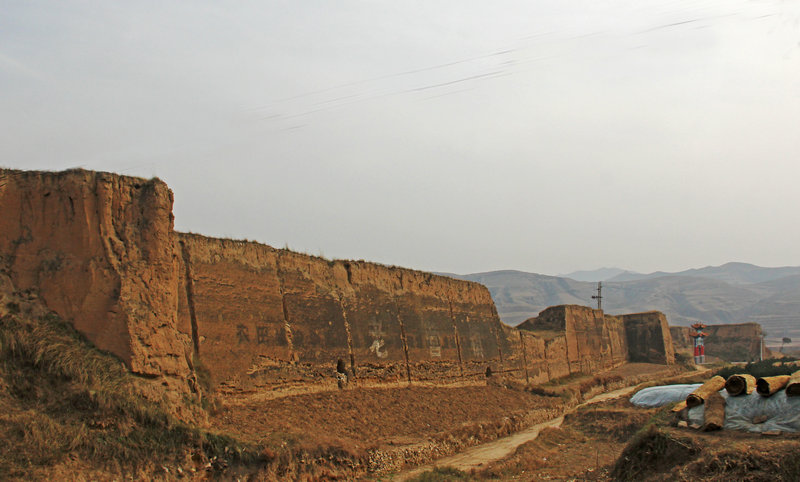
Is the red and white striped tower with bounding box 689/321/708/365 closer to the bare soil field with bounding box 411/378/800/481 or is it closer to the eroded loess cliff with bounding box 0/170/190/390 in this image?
the bare soil field with bounding box 411/378/800/481

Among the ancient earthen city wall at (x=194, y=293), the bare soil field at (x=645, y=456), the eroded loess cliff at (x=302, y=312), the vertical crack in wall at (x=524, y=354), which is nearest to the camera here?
the bare soil field at (x=645, y=456)

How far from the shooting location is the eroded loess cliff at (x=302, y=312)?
11914 mm

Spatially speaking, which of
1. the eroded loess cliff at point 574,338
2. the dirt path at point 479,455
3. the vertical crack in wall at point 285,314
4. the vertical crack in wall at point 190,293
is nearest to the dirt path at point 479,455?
the dirt path at point 479,455

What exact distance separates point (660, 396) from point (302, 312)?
11039mm

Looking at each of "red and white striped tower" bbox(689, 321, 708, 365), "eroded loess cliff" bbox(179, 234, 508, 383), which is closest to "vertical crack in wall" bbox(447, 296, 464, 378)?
"eroded loess cliff" bbox(179, 234, 508, 383)

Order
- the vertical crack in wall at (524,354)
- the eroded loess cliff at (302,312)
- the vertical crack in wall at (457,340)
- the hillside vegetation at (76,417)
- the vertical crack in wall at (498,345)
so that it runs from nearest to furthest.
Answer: the hillside vegetation at (76,417)
the eroded loess cliff at (302,312)
the vertical crack in wall at (457,340)
the vertical crack in wall at (498,345)
the vertical crack in wall at (524,354)

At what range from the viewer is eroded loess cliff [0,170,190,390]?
965cm

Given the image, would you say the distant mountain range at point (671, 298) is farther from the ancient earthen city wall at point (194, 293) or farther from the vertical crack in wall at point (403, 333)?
the ancient earthen city wall at point (194, 293)

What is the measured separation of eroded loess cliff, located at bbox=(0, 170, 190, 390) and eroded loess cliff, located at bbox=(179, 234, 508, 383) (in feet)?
3.50

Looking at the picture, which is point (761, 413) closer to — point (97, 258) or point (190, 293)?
point (190, 293)

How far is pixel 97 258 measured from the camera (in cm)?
995

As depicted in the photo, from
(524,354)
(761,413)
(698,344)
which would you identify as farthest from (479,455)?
(698,344)

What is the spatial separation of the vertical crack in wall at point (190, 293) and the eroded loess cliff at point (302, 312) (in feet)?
0.07

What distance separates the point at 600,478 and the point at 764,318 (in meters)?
129
